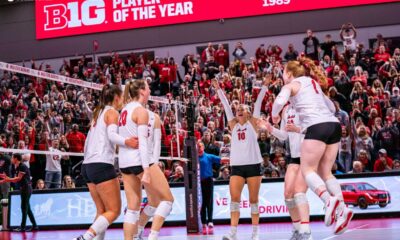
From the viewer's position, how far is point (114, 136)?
8.52m

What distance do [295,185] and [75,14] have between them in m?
23.0

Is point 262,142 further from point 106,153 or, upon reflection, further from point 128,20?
point 128,20

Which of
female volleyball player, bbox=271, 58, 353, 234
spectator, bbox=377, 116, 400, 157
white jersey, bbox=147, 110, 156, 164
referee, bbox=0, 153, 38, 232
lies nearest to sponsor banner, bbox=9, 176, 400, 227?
referee, bbox=0, 153, 38, 232

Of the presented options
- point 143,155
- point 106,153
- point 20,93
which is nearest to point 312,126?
point 143,155

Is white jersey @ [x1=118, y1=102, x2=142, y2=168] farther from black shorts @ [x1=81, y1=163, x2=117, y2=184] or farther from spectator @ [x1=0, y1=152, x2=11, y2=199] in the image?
spectator @ [x1=0, y1=152, x2=11, y2=199]

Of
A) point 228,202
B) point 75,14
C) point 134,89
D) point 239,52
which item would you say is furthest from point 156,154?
point 75,14

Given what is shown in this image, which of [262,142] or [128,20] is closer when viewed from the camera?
[262,142]

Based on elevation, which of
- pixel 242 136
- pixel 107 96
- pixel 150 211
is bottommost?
pixel 150 211

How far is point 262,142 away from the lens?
18266 mm

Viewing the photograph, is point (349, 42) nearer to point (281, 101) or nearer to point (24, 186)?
point (24, 186)

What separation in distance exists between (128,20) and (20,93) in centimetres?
695

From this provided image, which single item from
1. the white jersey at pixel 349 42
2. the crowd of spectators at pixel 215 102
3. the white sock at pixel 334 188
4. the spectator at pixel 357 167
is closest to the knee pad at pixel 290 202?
the white sock at pixel 334 188

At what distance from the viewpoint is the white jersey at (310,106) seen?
8164mm

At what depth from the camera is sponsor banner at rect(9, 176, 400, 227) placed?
51.4 feet
